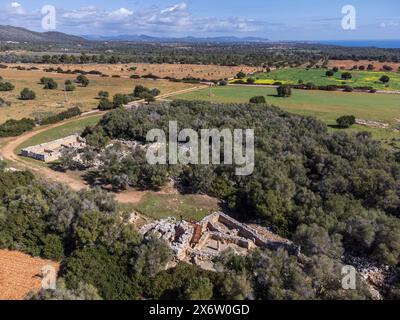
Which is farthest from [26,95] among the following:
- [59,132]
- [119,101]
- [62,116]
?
[59,132]

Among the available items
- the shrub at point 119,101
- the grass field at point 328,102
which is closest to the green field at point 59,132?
the shrub at point 119,101

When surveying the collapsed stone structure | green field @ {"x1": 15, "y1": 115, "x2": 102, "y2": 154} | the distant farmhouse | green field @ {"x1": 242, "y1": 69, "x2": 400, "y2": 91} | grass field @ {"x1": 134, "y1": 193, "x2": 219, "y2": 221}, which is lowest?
the collapsed stone structure

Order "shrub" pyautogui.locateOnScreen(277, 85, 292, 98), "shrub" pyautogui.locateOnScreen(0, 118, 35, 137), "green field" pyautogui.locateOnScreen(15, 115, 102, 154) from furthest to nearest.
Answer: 1. "shrub" pyautogui.locateOnScreen(277, 85, 292, 98)
2. "shrub" pyautogui.locateOnScreen(0, 118, 35, 137)
3. "green field" pyautogui.locateOnScreen(15, 115, 102, 154)

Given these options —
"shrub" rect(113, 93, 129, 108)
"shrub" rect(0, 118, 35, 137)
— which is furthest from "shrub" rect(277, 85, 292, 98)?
"shrub" rect(0, 118, 35, 137)

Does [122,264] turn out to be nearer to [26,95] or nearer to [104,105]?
[104,105]

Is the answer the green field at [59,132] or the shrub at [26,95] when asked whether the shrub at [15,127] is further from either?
the shrub at [26,95]

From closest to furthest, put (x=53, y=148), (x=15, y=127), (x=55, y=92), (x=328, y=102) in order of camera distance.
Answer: (x=53, y=148)
(x=15, y=127)
(x=328, y=102)
(x=55, y=92)

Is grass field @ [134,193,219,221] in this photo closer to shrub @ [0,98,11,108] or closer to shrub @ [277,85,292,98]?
shrub @ [0,98,11,108]
